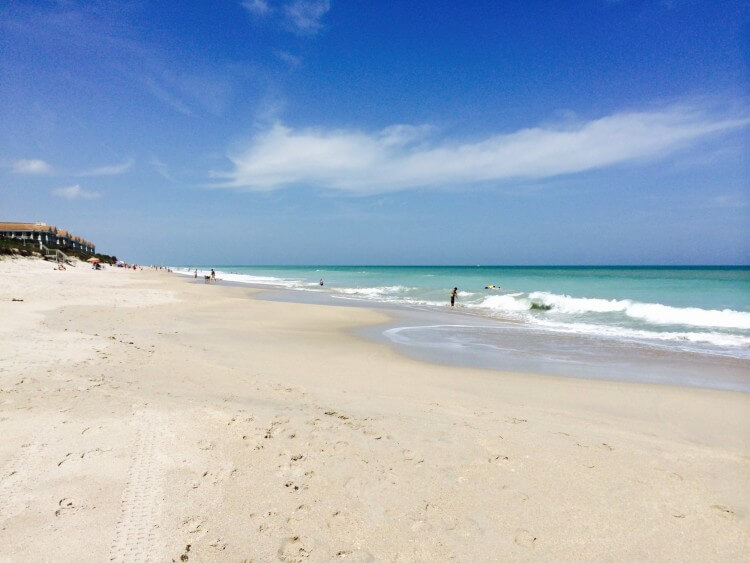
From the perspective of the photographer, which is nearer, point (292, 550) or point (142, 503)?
point (292, 550)

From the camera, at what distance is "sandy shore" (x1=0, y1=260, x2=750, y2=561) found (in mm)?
3352

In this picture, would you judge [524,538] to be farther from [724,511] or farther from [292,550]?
[724,511]

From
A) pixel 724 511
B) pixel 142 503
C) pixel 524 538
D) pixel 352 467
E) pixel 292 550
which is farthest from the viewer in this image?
pixel 352 467

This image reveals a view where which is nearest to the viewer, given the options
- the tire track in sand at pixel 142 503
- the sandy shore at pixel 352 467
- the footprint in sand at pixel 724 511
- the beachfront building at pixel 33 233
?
the tire track in sand at pixel 142 503

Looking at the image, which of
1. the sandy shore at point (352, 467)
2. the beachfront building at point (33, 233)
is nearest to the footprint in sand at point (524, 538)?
the sandy shore at point (352, 467)

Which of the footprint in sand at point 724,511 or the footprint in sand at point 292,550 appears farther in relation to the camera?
the footprint in sand at point 724,511

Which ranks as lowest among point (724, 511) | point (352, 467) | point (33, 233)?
point (724, 511)

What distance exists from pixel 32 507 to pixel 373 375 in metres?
6.07

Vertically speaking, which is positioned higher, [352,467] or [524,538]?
[352,467]

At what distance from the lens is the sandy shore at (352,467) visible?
3352 mm

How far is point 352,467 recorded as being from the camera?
175 inches

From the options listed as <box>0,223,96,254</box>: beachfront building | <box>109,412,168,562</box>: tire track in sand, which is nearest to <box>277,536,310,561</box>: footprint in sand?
<box>109,412,168,562</box>: tire track in sand

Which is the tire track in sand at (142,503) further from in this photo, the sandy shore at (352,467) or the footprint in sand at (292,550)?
the footprint in sand at (292,550)

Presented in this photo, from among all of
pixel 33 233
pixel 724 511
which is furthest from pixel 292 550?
pixel 33 233
